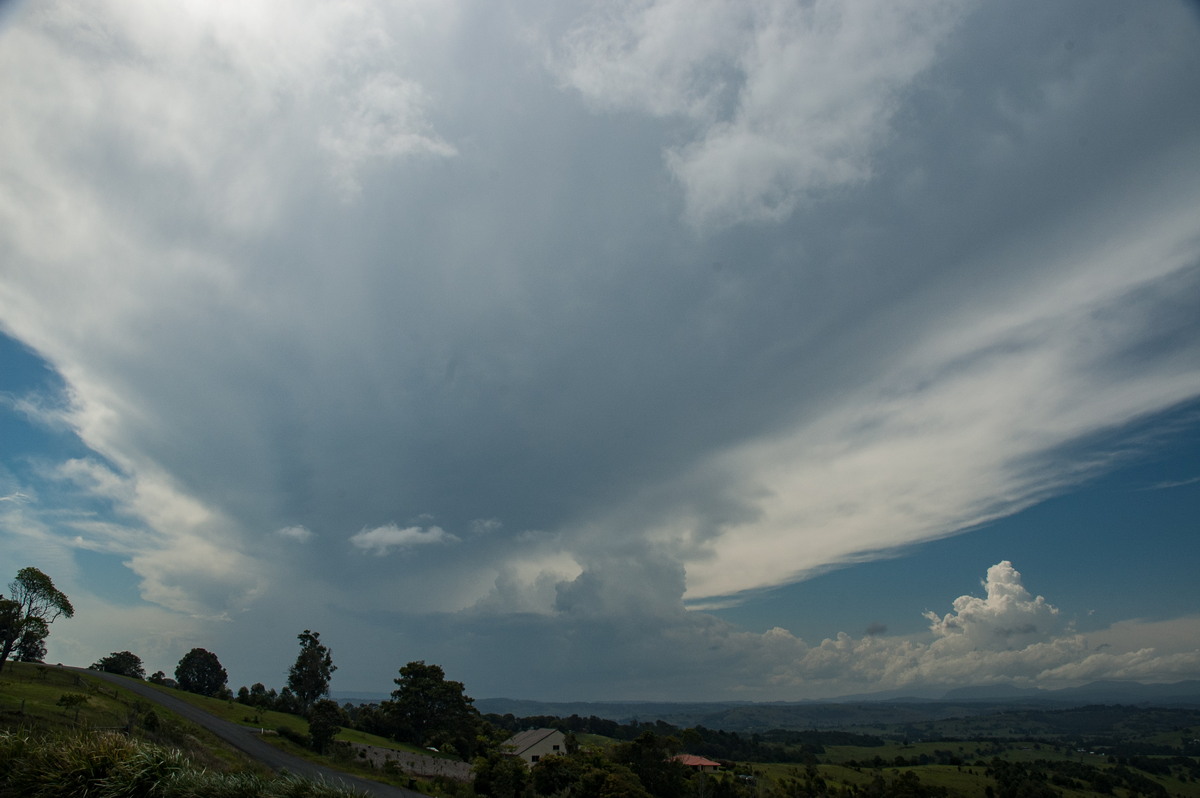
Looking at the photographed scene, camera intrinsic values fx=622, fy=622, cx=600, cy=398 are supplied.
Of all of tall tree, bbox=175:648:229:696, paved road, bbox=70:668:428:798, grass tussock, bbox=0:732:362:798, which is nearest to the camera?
grass tussock, bbox=0:732:362:798

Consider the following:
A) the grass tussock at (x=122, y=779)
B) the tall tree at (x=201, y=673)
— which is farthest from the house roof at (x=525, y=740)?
the grass tussock at (x=122, y=779)

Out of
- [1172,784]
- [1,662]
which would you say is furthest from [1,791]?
[1172,784]

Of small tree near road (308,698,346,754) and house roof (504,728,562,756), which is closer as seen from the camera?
small tree near road (308,698,346,754)

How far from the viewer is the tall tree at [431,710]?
10950 centimetres

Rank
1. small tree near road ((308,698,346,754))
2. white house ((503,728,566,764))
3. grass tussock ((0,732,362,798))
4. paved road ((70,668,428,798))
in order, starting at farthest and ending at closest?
white house ((503,728,566,764)), small tree near road ((308,698,346,754)), paved road ((70,668,428,798)), grass tussock ((0,732,362,798))

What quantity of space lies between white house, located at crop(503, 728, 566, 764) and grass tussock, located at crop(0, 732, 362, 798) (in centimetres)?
8903

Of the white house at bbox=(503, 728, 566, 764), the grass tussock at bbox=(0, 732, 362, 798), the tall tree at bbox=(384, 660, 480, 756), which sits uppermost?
the grass tussock at bbox=(0, 732, 362, 798)

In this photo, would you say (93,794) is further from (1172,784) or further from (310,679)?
(1172,784)

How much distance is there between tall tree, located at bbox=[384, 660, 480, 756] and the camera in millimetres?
109500

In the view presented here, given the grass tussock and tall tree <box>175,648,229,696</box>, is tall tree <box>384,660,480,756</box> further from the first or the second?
the grass tussock

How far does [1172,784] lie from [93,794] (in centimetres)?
23807

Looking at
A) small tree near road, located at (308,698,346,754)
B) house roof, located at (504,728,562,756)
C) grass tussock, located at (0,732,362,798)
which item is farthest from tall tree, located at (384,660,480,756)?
grass tussock, located at (0,732,362,798)

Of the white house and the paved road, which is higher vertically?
the paved road

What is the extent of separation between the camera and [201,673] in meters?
125
